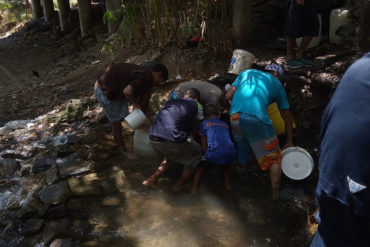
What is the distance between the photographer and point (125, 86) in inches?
158

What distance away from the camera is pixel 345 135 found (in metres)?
1.38

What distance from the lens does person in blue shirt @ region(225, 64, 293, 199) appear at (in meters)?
3.27

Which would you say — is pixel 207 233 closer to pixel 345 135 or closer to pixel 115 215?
pixel 115 215

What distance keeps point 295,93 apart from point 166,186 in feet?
6.81

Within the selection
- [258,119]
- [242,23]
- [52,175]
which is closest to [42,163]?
[52,175]

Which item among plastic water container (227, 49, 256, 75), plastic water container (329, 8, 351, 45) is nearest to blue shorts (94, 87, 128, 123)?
plastic water container (227, 49, 256, 75)

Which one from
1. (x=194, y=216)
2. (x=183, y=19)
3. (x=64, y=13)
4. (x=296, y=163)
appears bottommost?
(x=194, y=216)

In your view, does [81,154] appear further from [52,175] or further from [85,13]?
[85,13]

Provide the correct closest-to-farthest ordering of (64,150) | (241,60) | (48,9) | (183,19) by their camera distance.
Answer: (64,150) < (241,60) < (183,19) < (48,9)

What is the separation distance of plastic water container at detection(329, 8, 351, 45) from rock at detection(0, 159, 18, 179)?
4751 mm

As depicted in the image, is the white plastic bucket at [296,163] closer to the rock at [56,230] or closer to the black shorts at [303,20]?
the black shorts at [303,20]

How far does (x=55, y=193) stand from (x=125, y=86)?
1.37m

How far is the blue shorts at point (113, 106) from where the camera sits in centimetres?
417

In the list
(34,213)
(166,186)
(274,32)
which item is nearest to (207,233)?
(166,186)
